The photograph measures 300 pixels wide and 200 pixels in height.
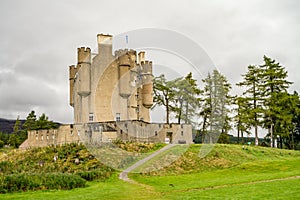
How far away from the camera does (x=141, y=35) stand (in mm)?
26438

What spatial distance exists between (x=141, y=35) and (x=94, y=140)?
1228 centimetres

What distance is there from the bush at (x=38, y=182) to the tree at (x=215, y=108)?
104 feet

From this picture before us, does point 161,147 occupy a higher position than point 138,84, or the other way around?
point 138,84

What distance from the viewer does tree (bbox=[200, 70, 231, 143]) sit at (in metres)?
49.5

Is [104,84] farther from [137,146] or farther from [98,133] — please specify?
[137,146]

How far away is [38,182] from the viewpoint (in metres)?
18.8

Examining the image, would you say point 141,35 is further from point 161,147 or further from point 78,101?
point 78,101

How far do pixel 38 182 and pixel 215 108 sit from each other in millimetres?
34564

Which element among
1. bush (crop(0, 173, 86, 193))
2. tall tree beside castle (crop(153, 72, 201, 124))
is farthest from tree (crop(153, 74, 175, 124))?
bush (crop(0, 173, 86, 193))

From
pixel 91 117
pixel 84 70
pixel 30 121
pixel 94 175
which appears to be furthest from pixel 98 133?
pixel 30 121

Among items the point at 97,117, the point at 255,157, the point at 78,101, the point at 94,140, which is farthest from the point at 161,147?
the point at 78,101

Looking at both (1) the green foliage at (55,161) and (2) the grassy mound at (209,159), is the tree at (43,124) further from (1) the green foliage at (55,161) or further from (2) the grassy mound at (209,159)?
(2) the grassy mound at (209,159)

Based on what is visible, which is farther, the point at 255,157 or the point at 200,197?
the point at 255,157

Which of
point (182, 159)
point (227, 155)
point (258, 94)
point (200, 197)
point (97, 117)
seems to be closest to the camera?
point (200, 197)
